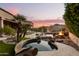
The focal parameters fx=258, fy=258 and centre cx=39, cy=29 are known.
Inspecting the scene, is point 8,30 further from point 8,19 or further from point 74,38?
point 74,38

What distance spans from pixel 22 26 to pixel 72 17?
0.50m

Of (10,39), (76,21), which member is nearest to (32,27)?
(10,39)

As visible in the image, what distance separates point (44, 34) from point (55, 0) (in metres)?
0.35

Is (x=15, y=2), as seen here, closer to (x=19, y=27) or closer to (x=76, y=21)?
(x=19, y=27)

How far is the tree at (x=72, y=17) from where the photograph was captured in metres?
2.51

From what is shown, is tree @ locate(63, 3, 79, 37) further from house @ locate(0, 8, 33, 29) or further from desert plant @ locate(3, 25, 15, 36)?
desert plant @ locate(3, 25, 15, 36)

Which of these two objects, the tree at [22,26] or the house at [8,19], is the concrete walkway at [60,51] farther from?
the house at [8,19]

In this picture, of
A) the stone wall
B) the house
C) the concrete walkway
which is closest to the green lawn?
the concrete walkway

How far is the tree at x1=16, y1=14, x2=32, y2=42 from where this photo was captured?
2.53 meters

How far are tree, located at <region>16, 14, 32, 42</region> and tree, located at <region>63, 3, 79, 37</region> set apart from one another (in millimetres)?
374

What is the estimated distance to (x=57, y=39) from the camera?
255cm

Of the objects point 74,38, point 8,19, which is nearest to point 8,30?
point 8,19

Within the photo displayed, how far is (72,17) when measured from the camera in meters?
2.53

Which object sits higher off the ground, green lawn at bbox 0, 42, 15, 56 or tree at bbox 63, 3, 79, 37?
tree at bbox 63, 3, 79, 37
